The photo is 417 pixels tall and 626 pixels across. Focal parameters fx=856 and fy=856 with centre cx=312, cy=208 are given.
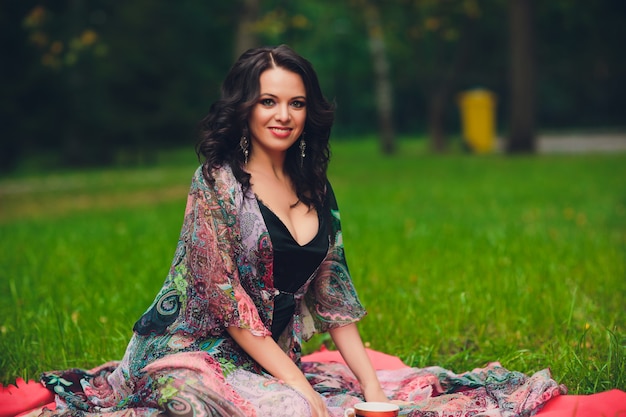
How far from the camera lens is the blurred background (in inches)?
755

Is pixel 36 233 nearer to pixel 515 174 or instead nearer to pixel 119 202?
pixel 119 202

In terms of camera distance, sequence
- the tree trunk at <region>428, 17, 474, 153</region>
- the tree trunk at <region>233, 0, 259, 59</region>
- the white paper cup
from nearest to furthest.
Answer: the white paper cup → the tree trunk at <region>233, 0, 259, 59</region> → the tree trunk at <region>428, 17, 474, 153</region>

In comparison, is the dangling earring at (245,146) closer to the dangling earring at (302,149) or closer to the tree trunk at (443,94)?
the dangling earring at (302,149)

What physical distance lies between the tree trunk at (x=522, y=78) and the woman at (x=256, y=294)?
18066mm

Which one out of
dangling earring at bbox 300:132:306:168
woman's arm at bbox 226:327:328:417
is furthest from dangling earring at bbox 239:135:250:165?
woman's arm at bbox 226:327:328:417

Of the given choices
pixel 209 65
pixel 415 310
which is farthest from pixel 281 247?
pixel 209 65

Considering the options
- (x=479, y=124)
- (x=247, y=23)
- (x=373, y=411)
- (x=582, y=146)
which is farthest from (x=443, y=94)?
(x=373, y=411)

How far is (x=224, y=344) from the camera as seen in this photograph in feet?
9.84

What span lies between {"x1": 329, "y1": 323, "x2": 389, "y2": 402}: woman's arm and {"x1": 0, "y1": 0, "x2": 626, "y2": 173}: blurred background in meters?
8.89

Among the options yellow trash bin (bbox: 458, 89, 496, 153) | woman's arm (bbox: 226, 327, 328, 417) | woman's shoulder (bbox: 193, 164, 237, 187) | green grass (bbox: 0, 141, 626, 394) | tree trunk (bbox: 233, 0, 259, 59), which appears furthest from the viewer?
yellow trash bin (bbox: 458, 89, 496, 153)

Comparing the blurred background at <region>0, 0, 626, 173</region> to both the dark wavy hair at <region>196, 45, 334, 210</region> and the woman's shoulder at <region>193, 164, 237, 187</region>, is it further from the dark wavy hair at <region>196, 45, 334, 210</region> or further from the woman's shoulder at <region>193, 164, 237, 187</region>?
the woman's shoulder at <region>193, 164, 237, 187</region>

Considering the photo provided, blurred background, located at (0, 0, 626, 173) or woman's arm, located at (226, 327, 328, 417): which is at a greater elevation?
blurred background, located at (0, 0, 626, 173)

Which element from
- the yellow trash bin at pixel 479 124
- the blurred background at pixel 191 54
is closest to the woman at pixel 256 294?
the blurred background at pixel 191 54

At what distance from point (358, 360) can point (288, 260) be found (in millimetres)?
518
